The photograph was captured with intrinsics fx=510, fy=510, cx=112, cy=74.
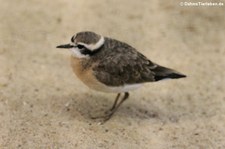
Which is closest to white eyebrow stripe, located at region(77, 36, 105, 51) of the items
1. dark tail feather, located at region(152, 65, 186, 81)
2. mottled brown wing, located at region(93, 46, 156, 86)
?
mottled brown wing, located at region(93, 46, 156, 86)

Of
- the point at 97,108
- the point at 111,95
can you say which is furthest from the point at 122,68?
the point at 111,95

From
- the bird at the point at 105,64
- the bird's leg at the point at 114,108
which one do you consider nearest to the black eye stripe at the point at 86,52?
the bird at the point at 105,64

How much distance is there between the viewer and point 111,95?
6957mm

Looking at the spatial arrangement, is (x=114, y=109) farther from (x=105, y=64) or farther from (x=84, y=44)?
(x=84, y=44)

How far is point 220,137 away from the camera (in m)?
5.95

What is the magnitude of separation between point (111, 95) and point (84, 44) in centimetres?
123

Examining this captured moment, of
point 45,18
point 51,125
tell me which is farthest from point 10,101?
point 45,18

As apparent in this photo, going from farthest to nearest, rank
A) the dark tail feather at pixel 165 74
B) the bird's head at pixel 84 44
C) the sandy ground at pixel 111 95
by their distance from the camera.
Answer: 1. the dark tail feather at pixel 165 74
2. the bird's head at pixel 84 44
3. the sandy ground at pixel 111 95

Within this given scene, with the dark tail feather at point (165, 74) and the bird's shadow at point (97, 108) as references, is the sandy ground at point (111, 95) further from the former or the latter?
the dark tail feather at point (165, 74)

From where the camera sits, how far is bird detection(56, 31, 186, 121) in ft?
19.6

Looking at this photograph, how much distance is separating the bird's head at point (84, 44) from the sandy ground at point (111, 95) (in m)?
0.78

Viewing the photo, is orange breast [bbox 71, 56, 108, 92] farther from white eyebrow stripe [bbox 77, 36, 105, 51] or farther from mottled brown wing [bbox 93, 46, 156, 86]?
white eyebrow stripe [bbox 77, 36, 105, 51]

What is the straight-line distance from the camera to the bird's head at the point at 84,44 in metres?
5.95

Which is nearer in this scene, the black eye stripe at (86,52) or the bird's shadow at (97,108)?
the black eye stripe at (86,52)
